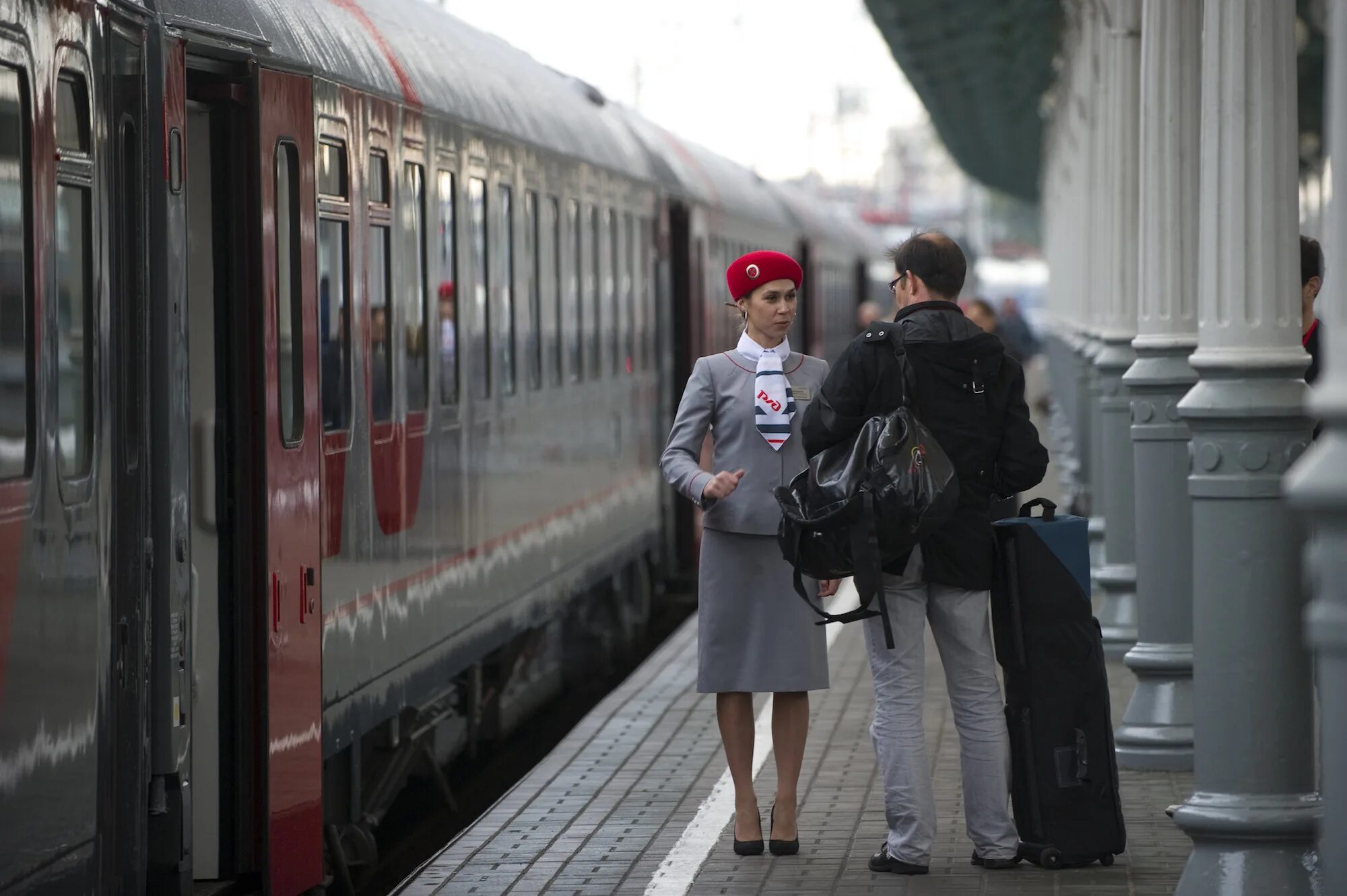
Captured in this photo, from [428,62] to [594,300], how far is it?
431 cm

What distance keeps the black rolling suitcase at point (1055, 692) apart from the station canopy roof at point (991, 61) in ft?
34.0

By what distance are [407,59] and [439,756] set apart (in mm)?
3043

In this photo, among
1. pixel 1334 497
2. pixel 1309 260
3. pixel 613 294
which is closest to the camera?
pixel 1334 497

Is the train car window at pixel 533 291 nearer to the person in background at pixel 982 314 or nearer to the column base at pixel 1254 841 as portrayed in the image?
the person in background at pixel 982 314

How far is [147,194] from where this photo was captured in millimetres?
5770

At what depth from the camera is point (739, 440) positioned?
283 inches

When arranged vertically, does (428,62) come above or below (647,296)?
above

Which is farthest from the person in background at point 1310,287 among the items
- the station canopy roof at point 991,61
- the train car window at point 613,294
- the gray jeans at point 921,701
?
the station canopy roof at point 991,61

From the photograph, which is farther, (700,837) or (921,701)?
(700,837)

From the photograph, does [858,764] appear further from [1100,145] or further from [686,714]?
[1100,145]

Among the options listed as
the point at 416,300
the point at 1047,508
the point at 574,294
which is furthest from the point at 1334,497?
the point at 574,294

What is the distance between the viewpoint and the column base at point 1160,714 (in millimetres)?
8969

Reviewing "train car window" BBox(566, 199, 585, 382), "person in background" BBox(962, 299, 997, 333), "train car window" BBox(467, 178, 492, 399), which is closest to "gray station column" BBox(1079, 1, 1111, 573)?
"person in background" BBox(962, 299, 997, 333)

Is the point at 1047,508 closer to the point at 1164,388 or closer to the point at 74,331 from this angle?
the point at 1164,388
